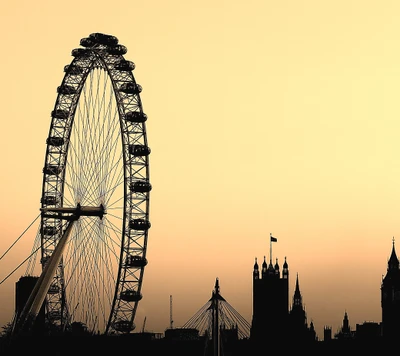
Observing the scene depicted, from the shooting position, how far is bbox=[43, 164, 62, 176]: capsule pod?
9656cm

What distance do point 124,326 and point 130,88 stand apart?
54.5 feet

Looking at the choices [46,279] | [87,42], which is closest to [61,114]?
[87,42]

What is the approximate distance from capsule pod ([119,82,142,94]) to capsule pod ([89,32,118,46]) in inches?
122

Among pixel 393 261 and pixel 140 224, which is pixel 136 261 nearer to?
pixel 140 224

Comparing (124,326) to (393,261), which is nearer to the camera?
(124,326)

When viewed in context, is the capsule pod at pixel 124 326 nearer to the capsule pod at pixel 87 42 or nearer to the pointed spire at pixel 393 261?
the capsule pod at pixel 87 42

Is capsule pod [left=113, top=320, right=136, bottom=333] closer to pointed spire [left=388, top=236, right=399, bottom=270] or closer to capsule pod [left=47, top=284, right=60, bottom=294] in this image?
capsule pod [left=47, top=284, right=60, bottom=294]

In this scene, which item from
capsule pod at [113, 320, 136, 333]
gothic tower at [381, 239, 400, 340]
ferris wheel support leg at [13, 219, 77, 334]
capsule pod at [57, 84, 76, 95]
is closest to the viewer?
ferris wheel support leg at [13, 219, 77, 334]

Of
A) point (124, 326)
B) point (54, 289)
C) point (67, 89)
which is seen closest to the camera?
point (124, 326)

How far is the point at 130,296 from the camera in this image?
8812 cm

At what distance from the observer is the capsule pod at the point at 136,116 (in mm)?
88750

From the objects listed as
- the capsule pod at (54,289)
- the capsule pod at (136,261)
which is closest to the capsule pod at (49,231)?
the capsule pod at (54,289)

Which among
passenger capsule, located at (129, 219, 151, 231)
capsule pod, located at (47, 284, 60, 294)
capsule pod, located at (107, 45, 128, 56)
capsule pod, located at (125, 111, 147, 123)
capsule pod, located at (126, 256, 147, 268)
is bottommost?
capsule pod, located at (126, 256, 147, 268)

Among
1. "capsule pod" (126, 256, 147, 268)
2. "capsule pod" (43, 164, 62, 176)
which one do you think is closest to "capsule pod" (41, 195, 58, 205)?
"capsule pod" (43, 164, 62, 176)
